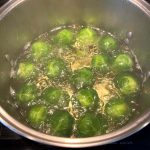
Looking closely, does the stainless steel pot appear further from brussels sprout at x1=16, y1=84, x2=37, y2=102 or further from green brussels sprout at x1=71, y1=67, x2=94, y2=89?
Answer: green brussels sprout at x1=71, y1=67, x2=94, y2=89

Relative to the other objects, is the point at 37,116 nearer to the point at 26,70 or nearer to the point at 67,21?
the point at 26,70

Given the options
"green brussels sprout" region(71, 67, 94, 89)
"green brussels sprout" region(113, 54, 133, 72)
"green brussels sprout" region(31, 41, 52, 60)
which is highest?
"green brussels sprout" region(31, 41, 52, 60)

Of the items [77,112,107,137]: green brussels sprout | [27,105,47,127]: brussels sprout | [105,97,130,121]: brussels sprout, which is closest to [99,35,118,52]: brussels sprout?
[105,97,130,121]: brussels sprout

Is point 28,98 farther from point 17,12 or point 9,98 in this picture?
point 17,12

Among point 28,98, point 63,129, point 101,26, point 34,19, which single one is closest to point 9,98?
point 28,98

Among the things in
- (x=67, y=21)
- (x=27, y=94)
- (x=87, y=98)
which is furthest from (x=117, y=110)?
(x=67, y=21)

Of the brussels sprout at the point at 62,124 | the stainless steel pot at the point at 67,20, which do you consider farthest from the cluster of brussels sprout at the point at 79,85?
the stainless steel pot at the point at 67,20

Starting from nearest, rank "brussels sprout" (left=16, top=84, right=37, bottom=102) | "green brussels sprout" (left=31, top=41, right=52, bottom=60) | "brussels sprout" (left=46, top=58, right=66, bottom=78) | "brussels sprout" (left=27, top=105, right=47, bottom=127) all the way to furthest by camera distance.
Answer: "brussels sprout" (left=27, top=105, right=47, bottom=127)
"brussels sprout" (left=16, top=84, right=37, bottom=102)
"brussels sprout" (left=46, top=58, right=66, bottom=78)
"green brussels sprout" (left=31, top=41, right=52, bottom=60)

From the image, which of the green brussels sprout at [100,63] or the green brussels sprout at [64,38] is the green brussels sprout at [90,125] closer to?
the green brussels sprout at [100,63]
